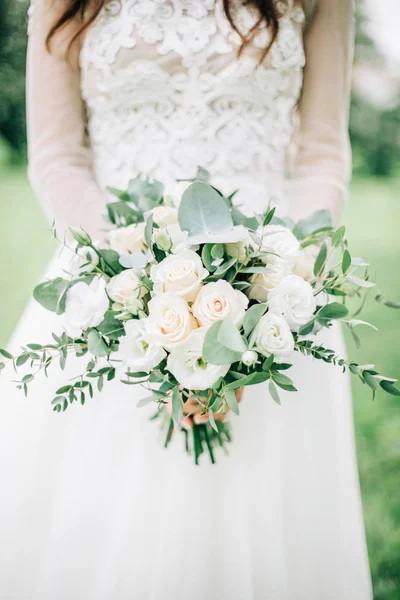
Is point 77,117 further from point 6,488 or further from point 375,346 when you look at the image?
point 375,346

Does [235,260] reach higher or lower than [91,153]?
lower

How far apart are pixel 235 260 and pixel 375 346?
326 centimetres

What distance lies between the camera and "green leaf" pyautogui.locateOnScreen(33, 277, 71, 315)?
892 mm

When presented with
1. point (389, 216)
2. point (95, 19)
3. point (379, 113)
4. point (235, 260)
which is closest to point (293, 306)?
point (235, 260)

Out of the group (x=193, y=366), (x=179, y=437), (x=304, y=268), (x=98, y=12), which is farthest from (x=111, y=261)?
(x=98, y=12)

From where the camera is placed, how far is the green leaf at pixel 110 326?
87 centimetres

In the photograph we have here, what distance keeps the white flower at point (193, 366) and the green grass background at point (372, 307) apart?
1608mm

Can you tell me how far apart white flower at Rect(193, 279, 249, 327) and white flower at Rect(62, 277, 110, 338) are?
172 mm

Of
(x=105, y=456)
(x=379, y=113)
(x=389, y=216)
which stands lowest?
(x=105, y=456)

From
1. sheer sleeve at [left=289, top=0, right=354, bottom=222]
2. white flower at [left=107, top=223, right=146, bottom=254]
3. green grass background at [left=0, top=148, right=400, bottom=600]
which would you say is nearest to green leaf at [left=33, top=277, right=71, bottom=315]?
white flower at [left=107, top=223, right=146, bottom=254]

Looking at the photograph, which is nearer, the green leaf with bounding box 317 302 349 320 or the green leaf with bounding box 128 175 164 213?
the green leaf with bounding box 317 302 349 320

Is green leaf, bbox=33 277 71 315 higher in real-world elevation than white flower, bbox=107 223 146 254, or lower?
lower

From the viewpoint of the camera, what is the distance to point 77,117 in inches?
55.9

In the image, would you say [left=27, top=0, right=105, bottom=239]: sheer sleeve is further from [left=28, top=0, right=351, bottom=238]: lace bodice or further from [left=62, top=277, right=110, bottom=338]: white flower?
[left=62, top=277, right=110, bottom=338]: white flower
